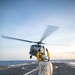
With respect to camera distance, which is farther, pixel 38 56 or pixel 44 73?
pixel 38 56

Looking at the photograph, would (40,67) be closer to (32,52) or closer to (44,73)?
(44,73)

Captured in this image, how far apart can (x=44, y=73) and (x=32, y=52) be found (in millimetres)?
13442

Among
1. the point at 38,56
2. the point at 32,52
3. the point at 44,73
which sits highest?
the point at 32,52

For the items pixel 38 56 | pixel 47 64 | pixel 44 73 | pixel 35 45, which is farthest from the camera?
pixel 35 45

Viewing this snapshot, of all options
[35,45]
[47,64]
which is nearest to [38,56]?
[47,64]

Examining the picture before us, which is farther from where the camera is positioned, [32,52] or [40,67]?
[32,52]

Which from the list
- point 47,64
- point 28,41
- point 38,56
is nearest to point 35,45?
point 28,41

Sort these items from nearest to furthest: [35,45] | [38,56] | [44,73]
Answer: [44,73]
[38,56]
[35,45]

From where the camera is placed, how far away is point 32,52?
61.4 feet

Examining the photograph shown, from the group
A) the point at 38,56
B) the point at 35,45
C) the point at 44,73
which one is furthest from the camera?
the point at 35,45

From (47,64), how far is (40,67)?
0.28 metres

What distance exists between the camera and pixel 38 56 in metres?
8.63

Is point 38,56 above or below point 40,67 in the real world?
above

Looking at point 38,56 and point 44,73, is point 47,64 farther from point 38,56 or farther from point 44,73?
point 38,56
